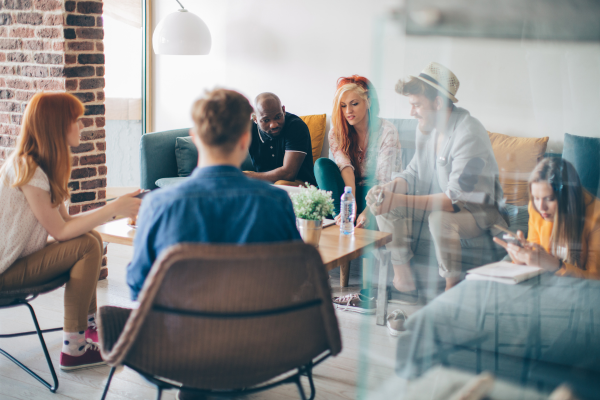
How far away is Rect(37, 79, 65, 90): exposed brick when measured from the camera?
2678 millimetres

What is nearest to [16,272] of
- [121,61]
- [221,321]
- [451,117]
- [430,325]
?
[221,321]

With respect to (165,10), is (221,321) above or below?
below

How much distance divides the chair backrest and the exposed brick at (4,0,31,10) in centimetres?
236

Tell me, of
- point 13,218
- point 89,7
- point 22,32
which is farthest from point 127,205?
point 22,32

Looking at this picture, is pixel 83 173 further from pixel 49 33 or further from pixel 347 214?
pixel 347 214

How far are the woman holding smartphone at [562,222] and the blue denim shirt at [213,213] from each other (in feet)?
1.78

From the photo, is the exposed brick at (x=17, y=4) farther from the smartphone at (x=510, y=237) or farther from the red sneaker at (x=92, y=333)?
the smartphone at (x=510, y=237)

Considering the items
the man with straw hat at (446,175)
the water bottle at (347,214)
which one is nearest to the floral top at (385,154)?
the man with straw hat at (446,175)

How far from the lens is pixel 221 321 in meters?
1.04

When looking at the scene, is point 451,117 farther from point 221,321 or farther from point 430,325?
point 221,321

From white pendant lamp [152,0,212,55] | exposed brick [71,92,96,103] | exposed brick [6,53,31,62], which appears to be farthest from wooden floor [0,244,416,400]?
white pendant lamp [152,0,212,55]

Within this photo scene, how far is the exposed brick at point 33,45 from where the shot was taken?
272 centimetres

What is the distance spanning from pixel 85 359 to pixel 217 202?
126 cm

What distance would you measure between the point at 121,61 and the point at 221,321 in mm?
4394
